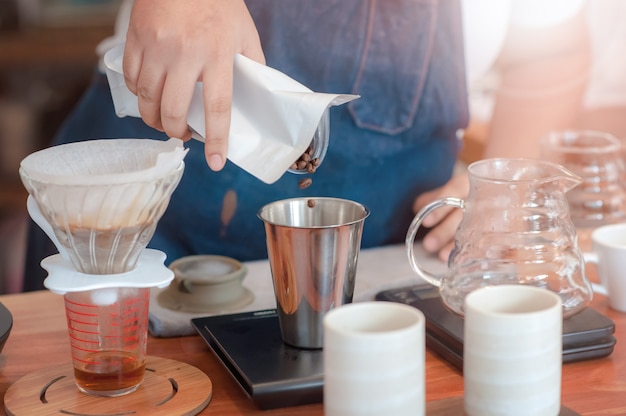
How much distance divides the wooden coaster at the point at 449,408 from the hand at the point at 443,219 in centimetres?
40

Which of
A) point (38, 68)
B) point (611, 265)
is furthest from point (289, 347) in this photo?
point (38, 68)

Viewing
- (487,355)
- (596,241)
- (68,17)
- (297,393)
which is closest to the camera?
(487,355)

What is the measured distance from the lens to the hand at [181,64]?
0.86m

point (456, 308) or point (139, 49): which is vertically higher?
point (139, 49)

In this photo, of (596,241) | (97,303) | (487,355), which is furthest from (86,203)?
(596,241)

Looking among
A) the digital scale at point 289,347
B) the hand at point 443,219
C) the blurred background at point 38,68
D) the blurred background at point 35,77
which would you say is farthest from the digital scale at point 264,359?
the blurred background at point 38,68

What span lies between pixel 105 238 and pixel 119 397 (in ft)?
0.52

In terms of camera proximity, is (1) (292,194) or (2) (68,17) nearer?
(1) (292,194)

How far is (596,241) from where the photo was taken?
106 centimetres

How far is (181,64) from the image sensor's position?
86cm

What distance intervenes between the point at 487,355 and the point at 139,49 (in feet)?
1.48

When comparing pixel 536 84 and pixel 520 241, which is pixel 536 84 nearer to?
pixel 536 84

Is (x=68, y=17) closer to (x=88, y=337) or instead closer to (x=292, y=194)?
(x=292, y=194)

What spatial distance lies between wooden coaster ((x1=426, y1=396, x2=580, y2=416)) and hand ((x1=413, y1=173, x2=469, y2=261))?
403 mm
